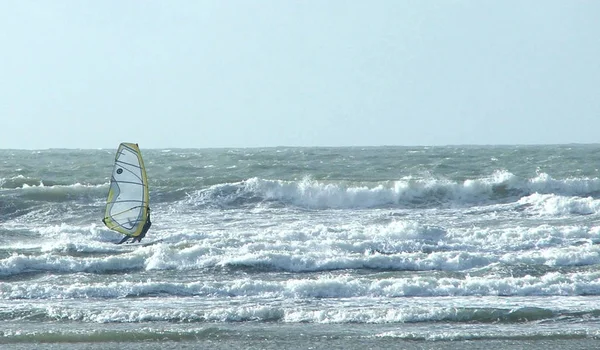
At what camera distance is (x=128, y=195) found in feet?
44.0

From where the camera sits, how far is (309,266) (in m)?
13.9

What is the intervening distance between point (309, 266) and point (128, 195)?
334cm

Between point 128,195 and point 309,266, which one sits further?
point 309,266

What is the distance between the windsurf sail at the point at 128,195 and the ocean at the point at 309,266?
880 mm

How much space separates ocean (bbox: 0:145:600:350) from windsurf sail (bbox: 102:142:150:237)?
0.88m

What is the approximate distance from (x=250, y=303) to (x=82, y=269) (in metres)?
4.08

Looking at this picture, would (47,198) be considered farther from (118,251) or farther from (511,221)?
(511,221)

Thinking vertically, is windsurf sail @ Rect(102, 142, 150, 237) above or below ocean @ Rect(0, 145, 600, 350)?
above

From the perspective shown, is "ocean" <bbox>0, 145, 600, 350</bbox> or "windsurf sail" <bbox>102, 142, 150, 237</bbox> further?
"windsurf sail" <bbox>102, 142, 150, 237</bbox>

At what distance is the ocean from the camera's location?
964 centimetres

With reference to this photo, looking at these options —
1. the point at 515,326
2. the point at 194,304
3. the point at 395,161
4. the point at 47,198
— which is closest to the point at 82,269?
the point at 194,304

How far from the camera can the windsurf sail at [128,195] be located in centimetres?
1313

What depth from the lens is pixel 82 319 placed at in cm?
1031

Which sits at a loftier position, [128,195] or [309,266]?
[128,195]
